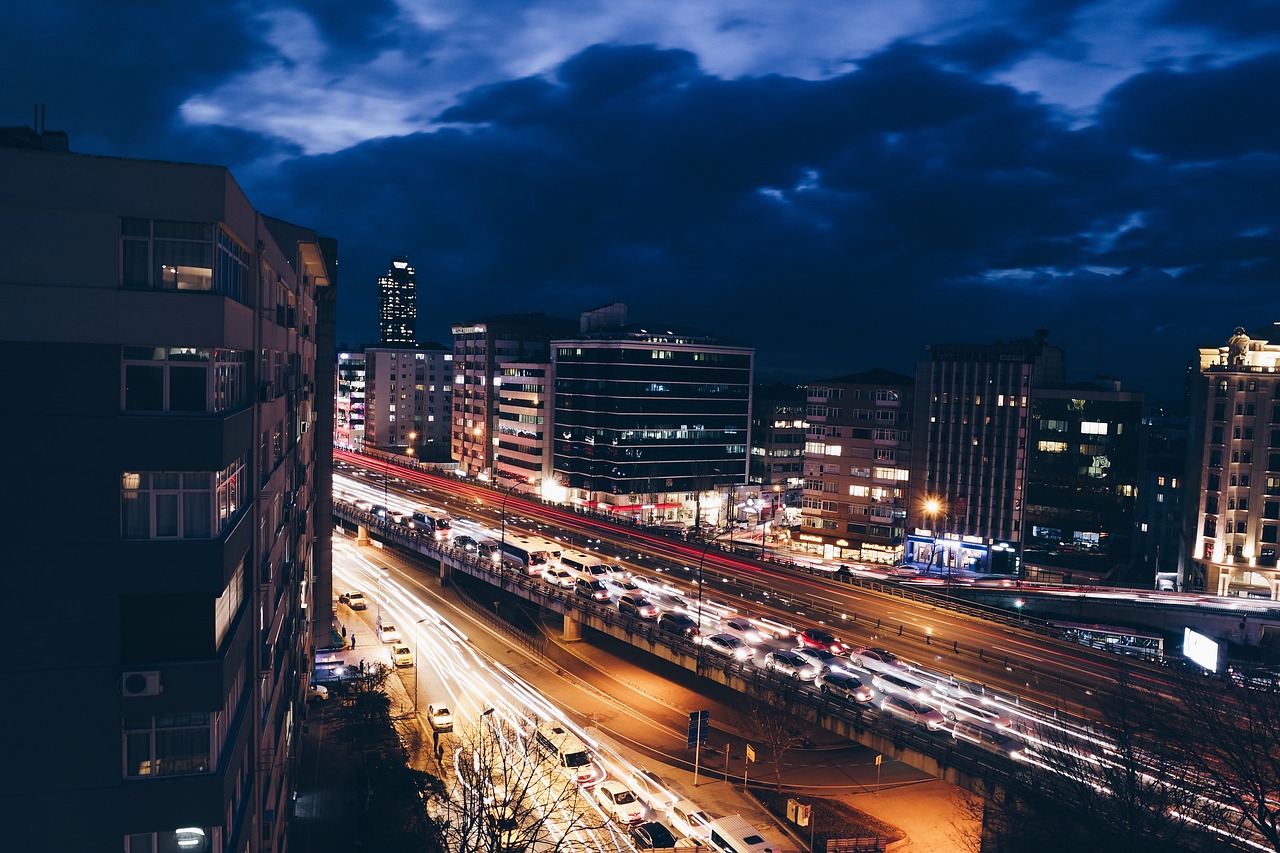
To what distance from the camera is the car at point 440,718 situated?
1829 inches

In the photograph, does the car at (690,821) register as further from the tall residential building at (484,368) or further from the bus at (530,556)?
the tall residential building at (484,368)

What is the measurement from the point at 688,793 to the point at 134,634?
31742mm

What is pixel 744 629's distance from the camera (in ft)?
171

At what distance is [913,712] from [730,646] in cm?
1236

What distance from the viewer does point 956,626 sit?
5406 centimetres

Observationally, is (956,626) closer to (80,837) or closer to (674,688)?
(674,688)

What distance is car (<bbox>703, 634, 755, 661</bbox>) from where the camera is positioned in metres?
47.4

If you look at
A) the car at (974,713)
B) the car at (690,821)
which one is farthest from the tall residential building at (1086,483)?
the car at (690,821)

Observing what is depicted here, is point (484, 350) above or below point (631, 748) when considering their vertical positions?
above

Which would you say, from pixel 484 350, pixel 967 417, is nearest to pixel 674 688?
pixel 967 417

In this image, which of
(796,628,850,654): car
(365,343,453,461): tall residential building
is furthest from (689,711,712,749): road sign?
(365,343,453,461): tall residential building

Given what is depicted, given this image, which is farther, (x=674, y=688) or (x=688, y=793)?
(x=674, y=688)

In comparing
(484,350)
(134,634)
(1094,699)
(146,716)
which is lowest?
(1094,699)

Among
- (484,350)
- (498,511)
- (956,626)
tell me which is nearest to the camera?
(956,626)
